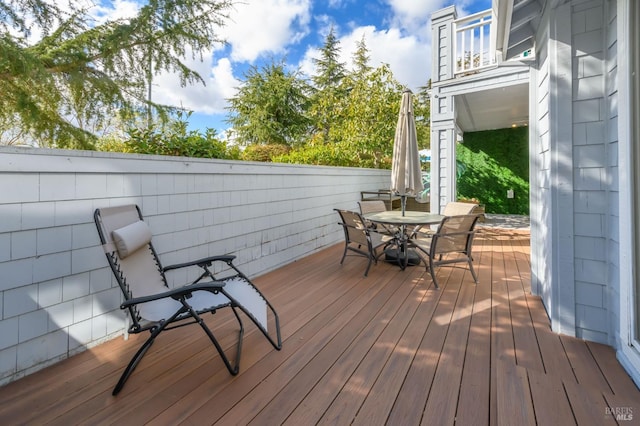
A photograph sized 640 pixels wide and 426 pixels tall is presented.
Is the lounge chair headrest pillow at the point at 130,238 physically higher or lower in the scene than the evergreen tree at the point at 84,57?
lower

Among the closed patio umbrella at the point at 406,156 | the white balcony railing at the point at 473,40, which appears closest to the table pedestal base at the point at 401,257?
the closed patio umbrella at the point at 406,156

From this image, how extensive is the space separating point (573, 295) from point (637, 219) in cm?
82

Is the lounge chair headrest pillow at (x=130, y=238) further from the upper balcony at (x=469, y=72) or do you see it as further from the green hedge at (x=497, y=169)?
the green hedge at (x=497, y=169)

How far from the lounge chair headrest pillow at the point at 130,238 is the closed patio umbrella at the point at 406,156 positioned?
3.42 metres

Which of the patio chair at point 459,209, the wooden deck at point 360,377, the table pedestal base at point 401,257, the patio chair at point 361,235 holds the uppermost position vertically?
the patio chair at point 459,209

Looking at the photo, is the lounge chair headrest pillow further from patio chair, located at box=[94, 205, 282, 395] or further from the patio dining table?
the patio dining table

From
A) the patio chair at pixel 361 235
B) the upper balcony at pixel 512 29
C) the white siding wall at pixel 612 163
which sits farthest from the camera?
the patio chair at pixel 361 235

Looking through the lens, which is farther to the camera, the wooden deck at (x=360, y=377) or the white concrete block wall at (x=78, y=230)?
the white concrete block wall at (x=78, y=230)

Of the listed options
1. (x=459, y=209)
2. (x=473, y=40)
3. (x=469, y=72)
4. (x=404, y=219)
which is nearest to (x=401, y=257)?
(x=404, y=219)

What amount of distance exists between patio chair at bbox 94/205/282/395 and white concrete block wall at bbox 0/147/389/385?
10.7 inches

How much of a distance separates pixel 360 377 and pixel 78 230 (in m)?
2.20

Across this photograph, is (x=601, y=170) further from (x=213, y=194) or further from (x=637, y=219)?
(x=213, y=194)

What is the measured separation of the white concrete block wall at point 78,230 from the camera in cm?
196

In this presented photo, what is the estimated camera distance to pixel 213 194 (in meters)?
3.60
